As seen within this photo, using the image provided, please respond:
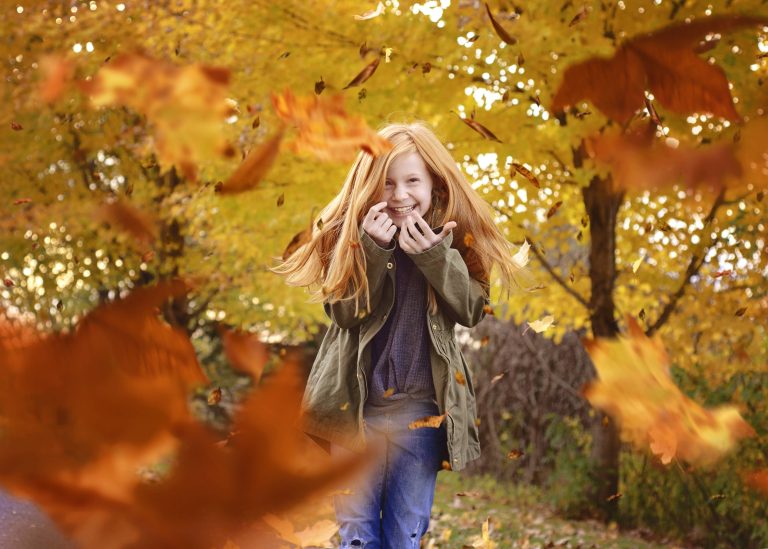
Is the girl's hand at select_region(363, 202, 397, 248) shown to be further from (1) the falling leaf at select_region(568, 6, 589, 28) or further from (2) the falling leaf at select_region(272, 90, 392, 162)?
(1) the falling leaf at select_region(568, 6, 589, 28)

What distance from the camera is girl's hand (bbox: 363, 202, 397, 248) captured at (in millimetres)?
2596

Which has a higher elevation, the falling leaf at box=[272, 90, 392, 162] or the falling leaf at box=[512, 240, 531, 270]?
the falling leaf at box=[272, 90, 392, 162]

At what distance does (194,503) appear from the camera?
75 cm

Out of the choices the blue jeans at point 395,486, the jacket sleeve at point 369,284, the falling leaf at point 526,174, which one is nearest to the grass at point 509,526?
the falling leaf at point 526,174

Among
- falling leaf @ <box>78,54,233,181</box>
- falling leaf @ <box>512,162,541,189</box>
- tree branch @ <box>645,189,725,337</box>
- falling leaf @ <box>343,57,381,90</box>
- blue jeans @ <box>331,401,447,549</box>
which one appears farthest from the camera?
tree branch @ <box>645,189,725,337</box>

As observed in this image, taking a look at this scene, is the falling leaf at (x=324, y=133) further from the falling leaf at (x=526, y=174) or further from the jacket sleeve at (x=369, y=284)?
the falling leaf at (x=526, y=174)

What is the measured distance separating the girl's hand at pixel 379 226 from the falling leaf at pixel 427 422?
0.54 metres

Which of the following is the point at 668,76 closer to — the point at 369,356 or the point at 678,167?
the point at 678,167

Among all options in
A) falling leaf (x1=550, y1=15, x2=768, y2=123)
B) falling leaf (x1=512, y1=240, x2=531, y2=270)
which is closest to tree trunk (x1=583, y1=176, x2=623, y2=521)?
falling leaf (x1=512, y1=240, x2=531, y2=270)

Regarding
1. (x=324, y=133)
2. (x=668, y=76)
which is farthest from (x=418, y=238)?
(x=668, y=76)

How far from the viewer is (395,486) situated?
8.83 feet

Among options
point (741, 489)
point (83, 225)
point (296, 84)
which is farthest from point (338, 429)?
point (83, 225)

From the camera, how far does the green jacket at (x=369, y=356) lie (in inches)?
103

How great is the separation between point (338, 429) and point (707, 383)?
14.5 ft
